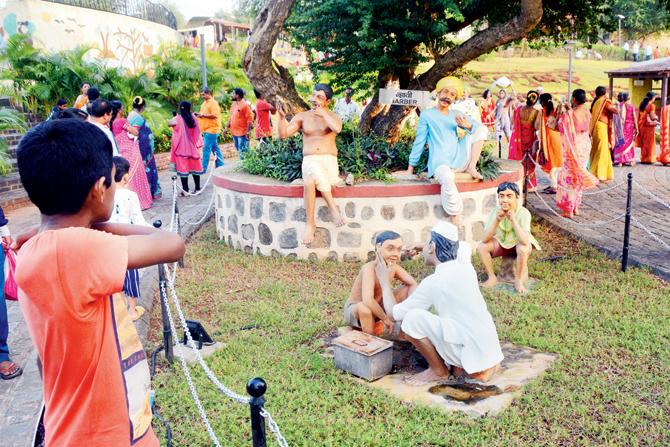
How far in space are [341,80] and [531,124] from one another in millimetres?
3343

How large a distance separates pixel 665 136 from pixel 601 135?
4.92 meters

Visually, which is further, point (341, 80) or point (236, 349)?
point (341, 80)

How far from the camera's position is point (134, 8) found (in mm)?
20562

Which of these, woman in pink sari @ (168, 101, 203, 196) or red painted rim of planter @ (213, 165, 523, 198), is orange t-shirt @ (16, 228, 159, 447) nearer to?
red painted rim of planter @ (213, 165, 523, 198)

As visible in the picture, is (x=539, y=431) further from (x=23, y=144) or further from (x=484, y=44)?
(x=484, y=44)

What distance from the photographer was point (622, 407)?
A: 3.87m

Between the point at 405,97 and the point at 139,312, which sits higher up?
the point at 405,97

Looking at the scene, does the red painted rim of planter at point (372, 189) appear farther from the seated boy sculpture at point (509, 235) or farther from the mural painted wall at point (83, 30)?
the mural painted wall at point (83, 30)

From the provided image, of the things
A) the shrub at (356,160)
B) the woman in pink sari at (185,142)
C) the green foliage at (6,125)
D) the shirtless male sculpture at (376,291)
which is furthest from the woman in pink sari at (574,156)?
the green foliage at (6,125)

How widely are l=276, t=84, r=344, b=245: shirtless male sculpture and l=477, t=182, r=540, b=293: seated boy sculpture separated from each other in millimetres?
1760

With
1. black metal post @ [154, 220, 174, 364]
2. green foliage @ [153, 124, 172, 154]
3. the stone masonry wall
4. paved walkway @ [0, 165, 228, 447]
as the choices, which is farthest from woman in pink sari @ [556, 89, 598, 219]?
green foliage @ [153, 124, 172, 154]

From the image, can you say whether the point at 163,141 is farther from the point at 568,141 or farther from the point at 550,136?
the point at 568,141

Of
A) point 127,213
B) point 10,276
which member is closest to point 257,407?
point 10,276

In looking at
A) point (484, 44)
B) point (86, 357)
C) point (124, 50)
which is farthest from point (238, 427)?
point (124, 50)
